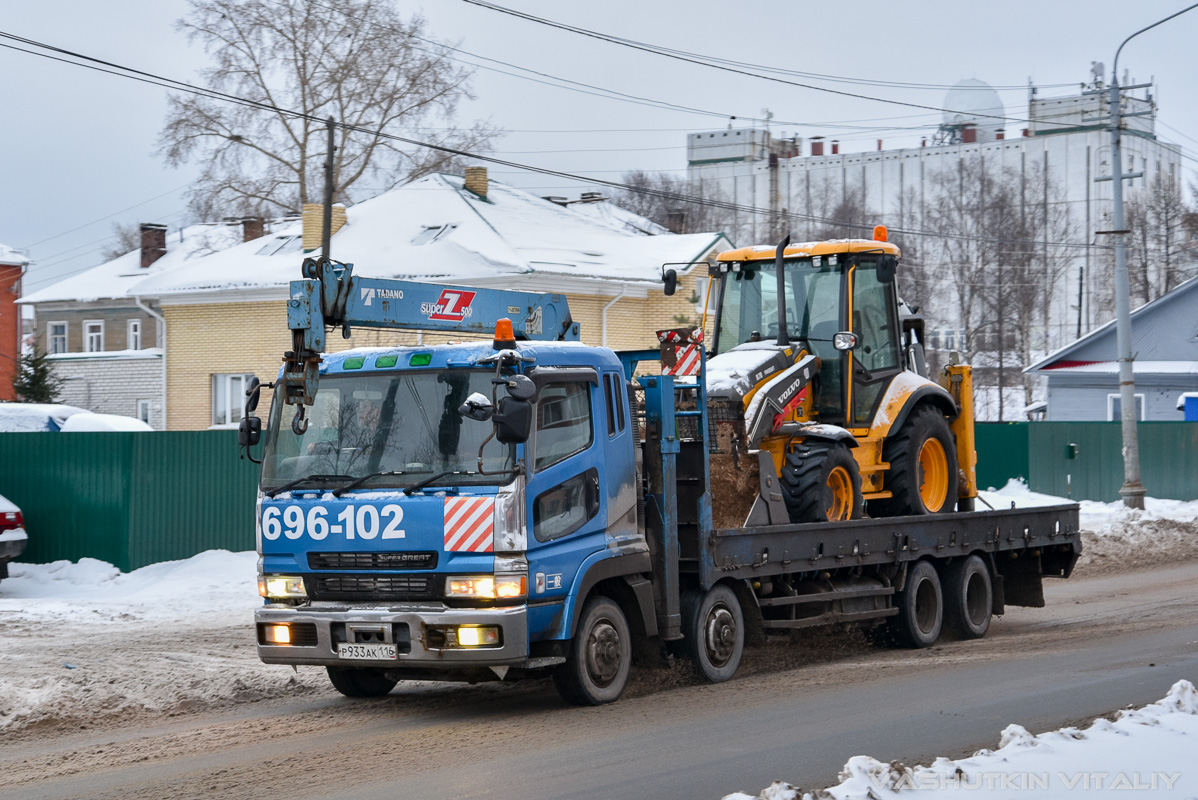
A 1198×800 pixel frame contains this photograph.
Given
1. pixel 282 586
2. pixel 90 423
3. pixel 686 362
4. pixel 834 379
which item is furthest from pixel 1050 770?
pixel 90 423

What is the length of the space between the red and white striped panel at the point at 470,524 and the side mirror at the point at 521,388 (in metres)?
0.67

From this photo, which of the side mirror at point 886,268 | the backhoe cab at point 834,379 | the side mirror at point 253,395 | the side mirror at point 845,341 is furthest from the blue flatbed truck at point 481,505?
the side mirror at point 886,268

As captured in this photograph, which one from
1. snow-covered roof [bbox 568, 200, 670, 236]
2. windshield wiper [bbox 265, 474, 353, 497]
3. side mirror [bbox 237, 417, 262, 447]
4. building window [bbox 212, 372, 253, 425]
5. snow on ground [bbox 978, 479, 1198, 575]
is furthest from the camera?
snow-covered roof [bbox 568, 200, 670, 236]

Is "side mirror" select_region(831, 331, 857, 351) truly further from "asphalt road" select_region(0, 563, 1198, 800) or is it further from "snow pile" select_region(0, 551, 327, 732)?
"snow pile" select_region(0, 551, 327, 732)

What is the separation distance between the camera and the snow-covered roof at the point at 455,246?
108ft

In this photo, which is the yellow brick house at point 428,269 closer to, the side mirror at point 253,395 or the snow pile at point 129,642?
the snow pile at point 129,642

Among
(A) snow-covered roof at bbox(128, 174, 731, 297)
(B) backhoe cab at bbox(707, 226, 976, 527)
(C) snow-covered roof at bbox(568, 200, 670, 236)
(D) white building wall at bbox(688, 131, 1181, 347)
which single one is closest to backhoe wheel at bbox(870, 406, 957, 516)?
(B) backhoe cab at bbox(707, 226, 976, 527)

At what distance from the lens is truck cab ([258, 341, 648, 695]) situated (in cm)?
836

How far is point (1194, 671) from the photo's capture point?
1024cm

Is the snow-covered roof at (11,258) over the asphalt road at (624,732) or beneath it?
over

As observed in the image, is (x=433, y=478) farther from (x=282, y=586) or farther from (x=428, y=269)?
(x=428, y=269)

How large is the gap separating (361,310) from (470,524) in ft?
5.32

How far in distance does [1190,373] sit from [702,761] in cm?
3701

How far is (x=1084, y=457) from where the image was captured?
29812 mm
